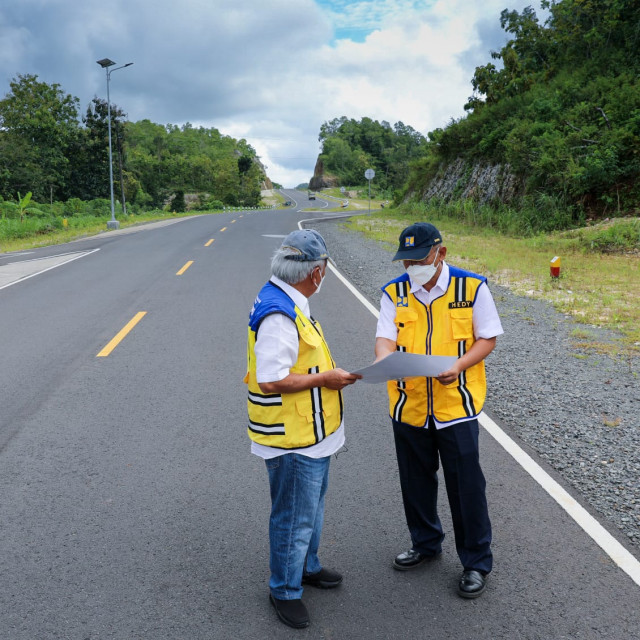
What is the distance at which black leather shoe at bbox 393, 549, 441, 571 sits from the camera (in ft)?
11.3

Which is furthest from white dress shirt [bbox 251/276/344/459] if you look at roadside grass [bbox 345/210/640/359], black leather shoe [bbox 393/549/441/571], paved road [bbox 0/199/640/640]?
roadside grass [bbox 345/210/640/359]

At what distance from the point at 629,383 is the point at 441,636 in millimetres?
4540

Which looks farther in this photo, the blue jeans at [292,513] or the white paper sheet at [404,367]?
the blue jeans at [292,513]

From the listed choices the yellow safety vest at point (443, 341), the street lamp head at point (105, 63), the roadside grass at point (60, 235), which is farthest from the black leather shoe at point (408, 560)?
the street lamp head at point (105, 63)

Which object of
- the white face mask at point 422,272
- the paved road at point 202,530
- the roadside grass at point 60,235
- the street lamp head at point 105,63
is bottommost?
the paved road at point 202,530

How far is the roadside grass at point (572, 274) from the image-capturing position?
8841 millimetres

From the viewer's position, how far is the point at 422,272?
3205 millimetres

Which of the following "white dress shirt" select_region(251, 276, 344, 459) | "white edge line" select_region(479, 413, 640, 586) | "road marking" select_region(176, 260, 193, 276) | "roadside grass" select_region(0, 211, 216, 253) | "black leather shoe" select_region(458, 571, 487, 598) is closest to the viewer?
"white dress shirt" select_region(251, 276, 344, 459)

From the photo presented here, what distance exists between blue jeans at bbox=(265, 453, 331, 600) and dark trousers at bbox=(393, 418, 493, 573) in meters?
0.63

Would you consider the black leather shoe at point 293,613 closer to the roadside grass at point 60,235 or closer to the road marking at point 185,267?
the road marking at point 185,267

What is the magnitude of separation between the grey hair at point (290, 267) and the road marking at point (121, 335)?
5.83 metres

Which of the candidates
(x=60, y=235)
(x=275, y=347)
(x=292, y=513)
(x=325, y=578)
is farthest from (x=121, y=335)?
(x=60, y=235)

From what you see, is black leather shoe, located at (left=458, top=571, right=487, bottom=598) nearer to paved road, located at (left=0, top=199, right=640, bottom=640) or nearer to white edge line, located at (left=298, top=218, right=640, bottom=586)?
paved road, located at (left=0, top=199, right=640, bottom=640)

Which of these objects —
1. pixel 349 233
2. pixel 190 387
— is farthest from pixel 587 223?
pixel 190 387
